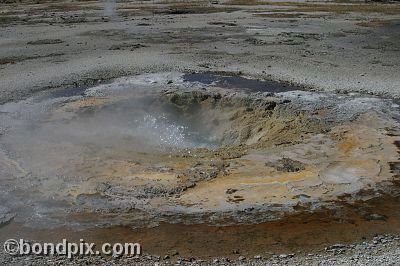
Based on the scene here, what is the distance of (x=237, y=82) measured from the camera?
981cm

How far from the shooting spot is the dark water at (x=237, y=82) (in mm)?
9344

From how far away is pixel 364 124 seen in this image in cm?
735

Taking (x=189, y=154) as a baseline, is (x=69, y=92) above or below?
above

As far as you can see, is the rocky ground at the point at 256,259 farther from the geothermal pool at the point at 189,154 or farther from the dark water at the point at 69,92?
the dark water at the point at 69,92
